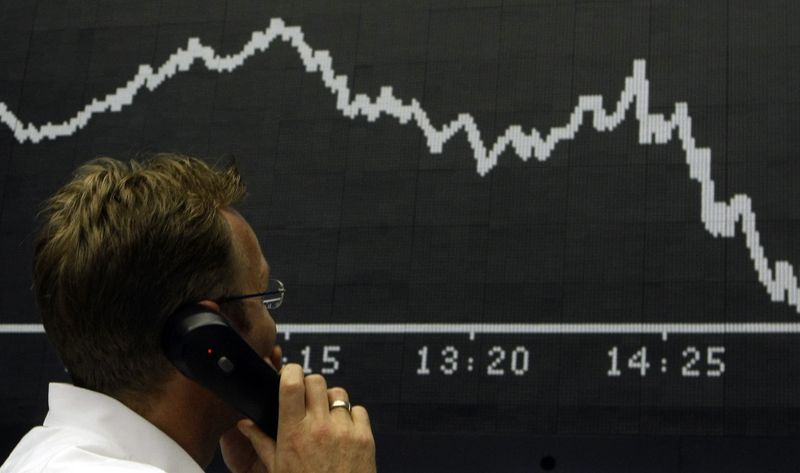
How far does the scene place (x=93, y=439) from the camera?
37.5 inches

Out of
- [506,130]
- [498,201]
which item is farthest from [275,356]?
[506,130]

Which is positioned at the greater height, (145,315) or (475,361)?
Answer: (145,315)

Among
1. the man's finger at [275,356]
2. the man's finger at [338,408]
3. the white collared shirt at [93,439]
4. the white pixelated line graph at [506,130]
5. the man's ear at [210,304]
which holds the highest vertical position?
the white pixelated line graph at [506,130]

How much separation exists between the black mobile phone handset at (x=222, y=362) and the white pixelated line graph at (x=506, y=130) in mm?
3190

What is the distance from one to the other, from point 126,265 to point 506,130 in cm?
351

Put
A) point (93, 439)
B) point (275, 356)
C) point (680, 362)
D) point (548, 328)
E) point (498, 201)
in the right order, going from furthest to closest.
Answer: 1. point (498, 201)
2. point (548, 328)
3. point (680, 362)
4. point (275, 356)
5. point (93, 439)

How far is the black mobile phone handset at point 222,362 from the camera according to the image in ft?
3.27

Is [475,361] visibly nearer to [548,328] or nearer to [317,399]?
[548,328]

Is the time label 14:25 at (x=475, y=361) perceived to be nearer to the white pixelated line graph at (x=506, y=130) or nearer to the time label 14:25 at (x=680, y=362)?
the time label 14:25 at (x=680, y=362)

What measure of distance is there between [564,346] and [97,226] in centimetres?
322

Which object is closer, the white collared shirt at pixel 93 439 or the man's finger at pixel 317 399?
the white collared shirt at pixel 93 439

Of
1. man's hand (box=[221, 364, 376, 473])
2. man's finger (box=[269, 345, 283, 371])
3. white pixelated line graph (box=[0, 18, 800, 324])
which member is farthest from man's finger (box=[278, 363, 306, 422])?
white pixelated line graph (box=[0, 18, 800, 324])

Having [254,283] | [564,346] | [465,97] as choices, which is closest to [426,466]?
[564,346]

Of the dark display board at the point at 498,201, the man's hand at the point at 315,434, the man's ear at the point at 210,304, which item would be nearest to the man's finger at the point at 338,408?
the man's hand at the point at 315,434
